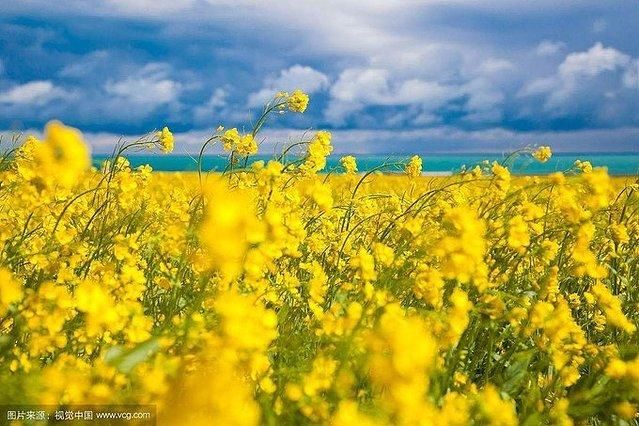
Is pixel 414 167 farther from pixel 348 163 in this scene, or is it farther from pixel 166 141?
pixel 166 141

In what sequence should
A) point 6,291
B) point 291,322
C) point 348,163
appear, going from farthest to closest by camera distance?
point 348,163 → point 291,322 → point 6,291

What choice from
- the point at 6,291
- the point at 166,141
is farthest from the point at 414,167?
the point at 6,291

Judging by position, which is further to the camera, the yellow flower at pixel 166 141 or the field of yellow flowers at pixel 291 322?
the yellow flower at pixel 166 141

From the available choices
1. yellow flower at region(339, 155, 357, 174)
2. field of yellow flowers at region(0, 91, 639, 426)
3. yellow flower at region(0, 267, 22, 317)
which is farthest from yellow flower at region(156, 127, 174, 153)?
yellow flower at region(0, 267, 22, 317)

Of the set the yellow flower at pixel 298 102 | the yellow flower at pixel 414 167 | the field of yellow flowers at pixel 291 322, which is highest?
the yellow flower at pixel 298 102

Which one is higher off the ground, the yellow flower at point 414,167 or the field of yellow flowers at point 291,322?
the yellow flower at point 414,167

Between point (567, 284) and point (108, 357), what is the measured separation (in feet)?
10.5

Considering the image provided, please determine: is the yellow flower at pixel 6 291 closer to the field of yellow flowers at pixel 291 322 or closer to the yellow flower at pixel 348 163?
the field of yellow flowers at pixel 291 322

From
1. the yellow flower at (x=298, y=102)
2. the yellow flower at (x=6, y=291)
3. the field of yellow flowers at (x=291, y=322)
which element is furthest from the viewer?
the yellow flower at (x=298, y=102)

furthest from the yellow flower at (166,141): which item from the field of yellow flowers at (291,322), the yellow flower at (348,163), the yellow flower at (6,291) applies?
the yellow flower at (6,291)

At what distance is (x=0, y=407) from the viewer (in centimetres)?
155

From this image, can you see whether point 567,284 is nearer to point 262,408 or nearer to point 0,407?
point 262,408

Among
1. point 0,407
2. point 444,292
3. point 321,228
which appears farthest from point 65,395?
point 321,228

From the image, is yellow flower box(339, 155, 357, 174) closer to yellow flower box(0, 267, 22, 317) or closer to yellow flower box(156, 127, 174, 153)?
yellow flower box(156, 127, 174, 153)
